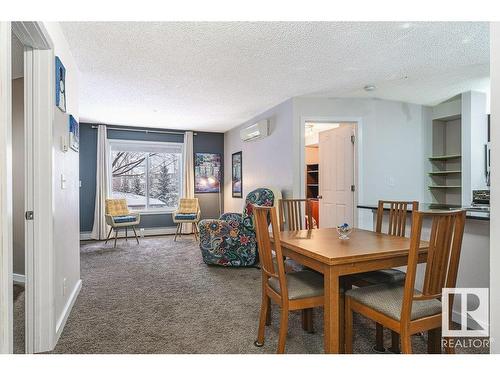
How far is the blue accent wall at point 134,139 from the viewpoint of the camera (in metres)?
5.80

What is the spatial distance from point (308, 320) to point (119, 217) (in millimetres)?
4191

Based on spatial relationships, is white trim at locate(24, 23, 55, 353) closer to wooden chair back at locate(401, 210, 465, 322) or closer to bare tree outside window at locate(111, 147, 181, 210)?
wooden chair back at locate(401, 210, 465, 322)

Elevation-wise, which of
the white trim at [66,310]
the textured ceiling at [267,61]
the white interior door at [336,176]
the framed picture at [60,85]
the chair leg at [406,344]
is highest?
the textured ceiling at [267,61]

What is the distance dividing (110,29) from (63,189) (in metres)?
1.30

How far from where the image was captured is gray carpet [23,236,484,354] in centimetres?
198

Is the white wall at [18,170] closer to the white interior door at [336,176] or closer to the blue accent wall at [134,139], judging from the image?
the blue accent wall at [134,139]

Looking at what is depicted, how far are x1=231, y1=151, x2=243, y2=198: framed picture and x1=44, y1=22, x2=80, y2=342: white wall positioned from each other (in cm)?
344

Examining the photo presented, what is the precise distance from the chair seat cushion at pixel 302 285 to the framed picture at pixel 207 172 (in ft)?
16.0

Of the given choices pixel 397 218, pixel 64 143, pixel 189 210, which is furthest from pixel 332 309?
pixel 189 210

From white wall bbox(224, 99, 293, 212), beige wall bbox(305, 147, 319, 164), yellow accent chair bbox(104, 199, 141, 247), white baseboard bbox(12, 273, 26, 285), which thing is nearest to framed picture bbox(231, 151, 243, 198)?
white wall bbox(224, 99, 293, 212)

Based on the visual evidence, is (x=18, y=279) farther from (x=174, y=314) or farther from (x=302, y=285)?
(x=302, y=285)

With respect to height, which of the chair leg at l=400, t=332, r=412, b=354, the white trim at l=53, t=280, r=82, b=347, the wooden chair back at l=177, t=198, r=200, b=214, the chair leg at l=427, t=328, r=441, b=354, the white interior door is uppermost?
the white interior door

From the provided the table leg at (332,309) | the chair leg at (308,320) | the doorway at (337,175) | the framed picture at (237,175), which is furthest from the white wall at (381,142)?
the table leg at (332,309)
